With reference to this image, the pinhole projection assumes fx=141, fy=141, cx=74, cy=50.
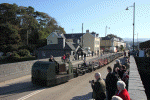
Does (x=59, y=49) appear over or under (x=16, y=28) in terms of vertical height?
under

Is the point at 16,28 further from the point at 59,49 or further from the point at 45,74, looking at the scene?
the point at 45,74

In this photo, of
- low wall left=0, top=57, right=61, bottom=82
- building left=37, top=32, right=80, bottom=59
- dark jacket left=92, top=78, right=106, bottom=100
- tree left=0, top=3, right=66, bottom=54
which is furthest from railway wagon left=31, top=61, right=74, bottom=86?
tree left=0, top=3, right=66, bottom=54

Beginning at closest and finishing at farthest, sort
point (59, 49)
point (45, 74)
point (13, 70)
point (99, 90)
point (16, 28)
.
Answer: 1. point (99, 90)
2. point (45, 74)
3. point (13, 70)
4. point (59, 49)
5. point (16, 28)

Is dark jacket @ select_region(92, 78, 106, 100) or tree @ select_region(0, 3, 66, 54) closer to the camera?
dark jacket @ select_region(92, 78, 106, 100)

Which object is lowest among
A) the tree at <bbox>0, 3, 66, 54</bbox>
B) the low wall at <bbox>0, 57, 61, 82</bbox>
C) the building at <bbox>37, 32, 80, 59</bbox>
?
the low wall at <bbox>0, 57, 61, 82</bbox>

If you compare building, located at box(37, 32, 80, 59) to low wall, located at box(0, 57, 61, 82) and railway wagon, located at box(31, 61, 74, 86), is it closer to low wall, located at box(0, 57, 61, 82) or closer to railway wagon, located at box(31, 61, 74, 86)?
low wall, located at box(0, 57, 61, 82)

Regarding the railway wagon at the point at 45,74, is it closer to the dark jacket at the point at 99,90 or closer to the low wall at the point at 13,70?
the low wall at the point at 13,70

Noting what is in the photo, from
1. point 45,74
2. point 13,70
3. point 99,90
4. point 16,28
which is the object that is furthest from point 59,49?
point 99,90

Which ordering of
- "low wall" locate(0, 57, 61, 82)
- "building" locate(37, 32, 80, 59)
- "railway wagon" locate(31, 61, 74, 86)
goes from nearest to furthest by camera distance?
"railway wagon" locate(31, 61, 74, 86)
"low wall" locate(0, 57, 61, 82)
"building" locate(37, 32, 80, 59)

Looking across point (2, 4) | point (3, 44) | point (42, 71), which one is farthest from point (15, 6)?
point (42, 71)

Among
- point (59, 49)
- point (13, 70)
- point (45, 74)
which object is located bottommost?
point (13, 70)

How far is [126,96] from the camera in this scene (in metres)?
4.31

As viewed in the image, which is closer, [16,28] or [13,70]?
[13,70]

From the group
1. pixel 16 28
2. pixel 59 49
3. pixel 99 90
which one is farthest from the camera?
pixel 16 28
